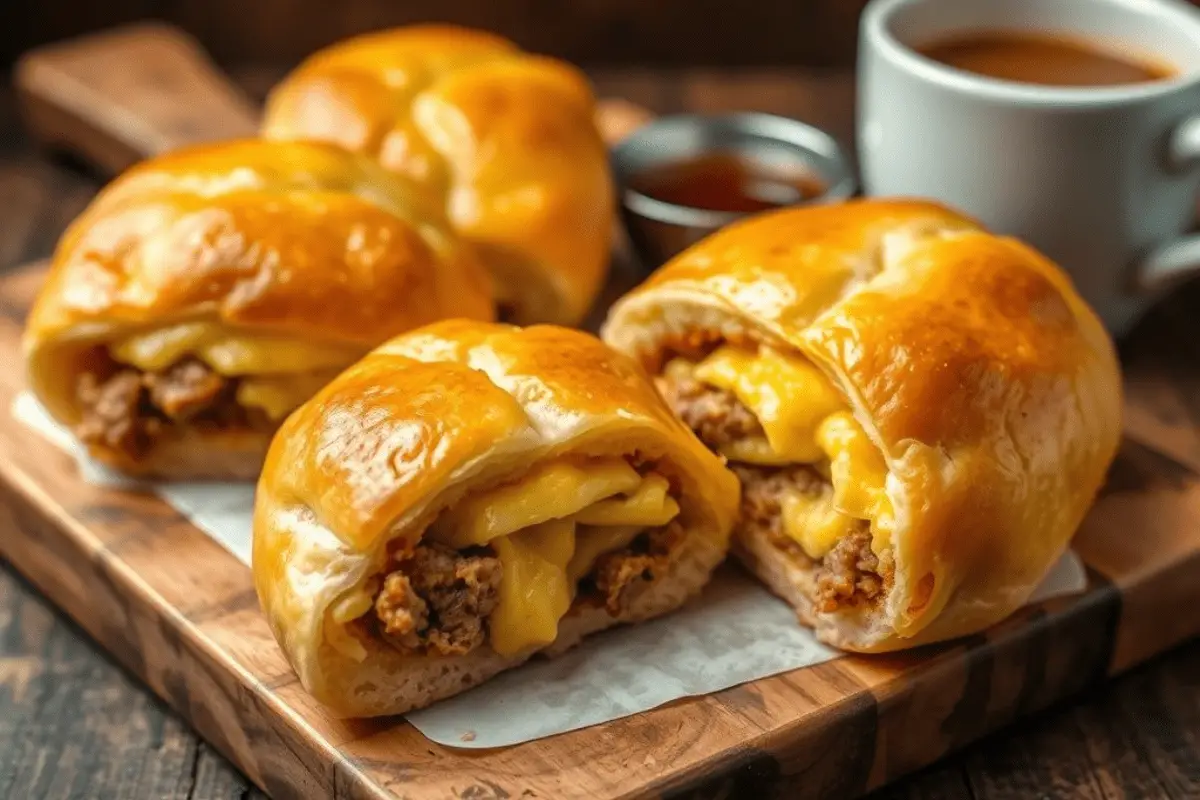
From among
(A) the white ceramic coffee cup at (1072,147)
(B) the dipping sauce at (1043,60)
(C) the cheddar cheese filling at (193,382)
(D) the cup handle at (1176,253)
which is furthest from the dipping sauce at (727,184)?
(C) the cheddar cheese filling at (193,382)

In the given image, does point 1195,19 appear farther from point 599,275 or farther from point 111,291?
point 111,291

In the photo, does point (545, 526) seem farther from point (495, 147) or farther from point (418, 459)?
point (495, 147)

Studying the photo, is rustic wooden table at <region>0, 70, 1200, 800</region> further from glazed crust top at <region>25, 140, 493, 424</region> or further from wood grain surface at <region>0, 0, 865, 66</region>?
wood grain surface at <region>0, 0, 865, 66</region>

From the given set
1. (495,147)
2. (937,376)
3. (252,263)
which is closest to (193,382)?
Answer: (252,263)

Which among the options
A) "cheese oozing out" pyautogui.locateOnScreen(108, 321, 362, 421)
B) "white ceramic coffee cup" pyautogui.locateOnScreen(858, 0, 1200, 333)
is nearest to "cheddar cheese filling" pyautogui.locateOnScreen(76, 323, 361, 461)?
"cheese oozing out" pyautogui.locateOnScreen(108, 321, 362, 421)

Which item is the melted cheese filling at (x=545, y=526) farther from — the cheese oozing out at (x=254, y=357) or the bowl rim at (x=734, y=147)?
the bowl rim at (x=734, y=147)

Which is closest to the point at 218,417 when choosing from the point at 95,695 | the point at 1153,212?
the point at 95,695
